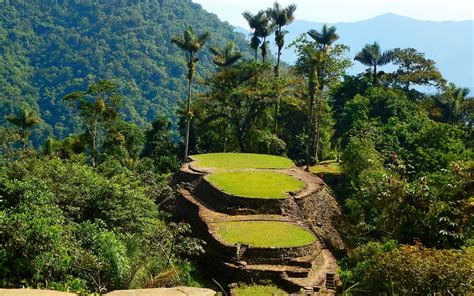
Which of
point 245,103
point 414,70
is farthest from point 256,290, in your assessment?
point 414,70

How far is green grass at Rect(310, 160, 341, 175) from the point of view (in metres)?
32.0

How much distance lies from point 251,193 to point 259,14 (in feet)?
59.8

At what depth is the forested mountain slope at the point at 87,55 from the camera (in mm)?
76375

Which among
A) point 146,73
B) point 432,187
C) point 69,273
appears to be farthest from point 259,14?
point 146,73

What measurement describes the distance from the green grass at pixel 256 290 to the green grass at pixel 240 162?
964 centimetres

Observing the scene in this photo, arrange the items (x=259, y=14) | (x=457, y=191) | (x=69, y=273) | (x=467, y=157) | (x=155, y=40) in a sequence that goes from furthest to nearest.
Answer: (x=155, y=40), (x=259, y=14), (x=467, y=157), (x=457, y=191), (x=69, y=273)

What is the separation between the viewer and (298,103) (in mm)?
36188

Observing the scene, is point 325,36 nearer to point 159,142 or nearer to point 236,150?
point 236,150

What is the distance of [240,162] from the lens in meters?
26.6

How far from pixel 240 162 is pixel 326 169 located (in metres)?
8.81

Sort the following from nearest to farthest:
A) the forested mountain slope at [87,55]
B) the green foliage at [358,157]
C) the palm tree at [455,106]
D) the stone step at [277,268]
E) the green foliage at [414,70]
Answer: the stone step at [277,268], the green foliage at [358,157], the palm tree at [455,106], the green foliage at [414,70], the forested mountain slope at [87,55]

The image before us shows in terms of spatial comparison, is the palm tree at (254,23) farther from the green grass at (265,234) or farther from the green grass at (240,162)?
the green grass at (265,234)

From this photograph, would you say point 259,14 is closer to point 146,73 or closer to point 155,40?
point 146,73

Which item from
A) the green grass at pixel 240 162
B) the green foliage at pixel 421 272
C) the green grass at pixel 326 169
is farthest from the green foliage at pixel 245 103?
the green foliage at pixel 421 272
